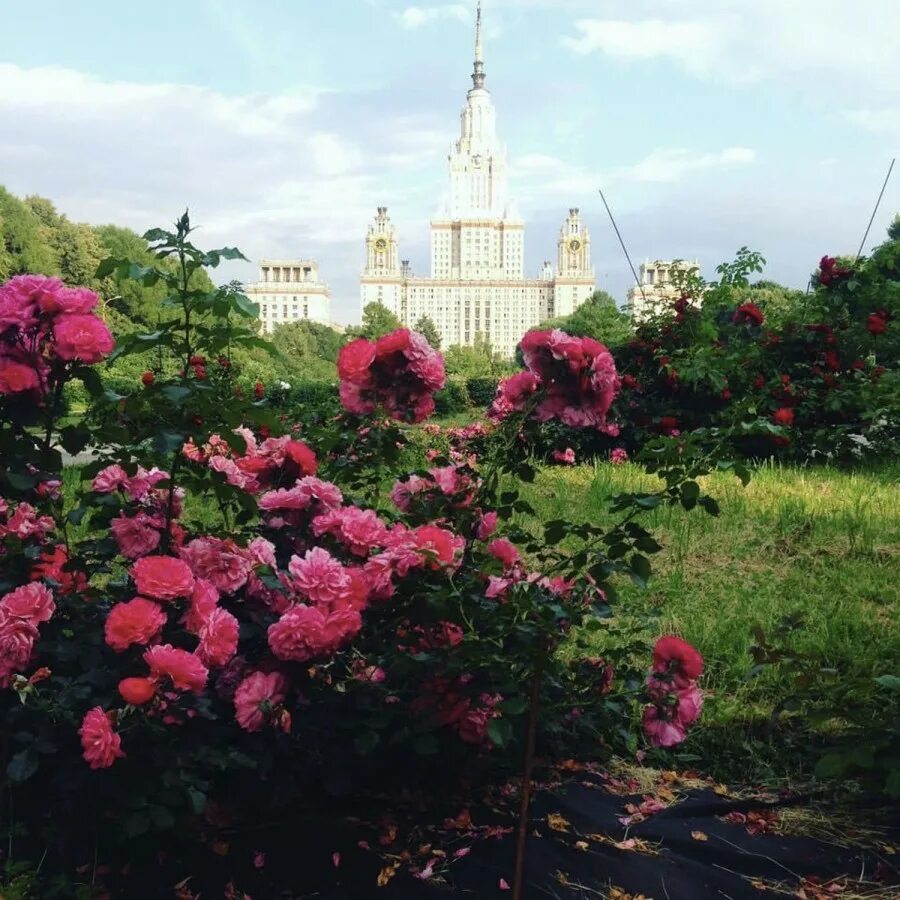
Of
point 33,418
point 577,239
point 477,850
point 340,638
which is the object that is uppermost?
point 577,239

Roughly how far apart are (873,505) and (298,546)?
4.01 meters

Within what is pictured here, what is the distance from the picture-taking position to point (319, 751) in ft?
7.10

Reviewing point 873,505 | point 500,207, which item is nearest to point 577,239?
point 500,207

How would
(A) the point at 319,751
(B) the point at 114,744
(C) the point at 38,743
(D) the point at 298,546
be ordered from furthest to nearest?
(D) the point at 298,546 < (A) the point at 319,751 < (C) the point at 38,743 < (B) the point at 114,744

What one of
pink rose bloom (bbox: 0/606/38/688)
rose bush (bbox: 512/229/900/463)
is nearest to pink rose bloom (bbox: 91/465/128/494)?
pink rose bloom (bbox: 0/606/38/688)

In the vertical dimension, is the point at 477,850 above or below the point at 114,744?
below

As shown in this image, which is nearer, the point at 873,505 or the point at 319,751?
the point at 319,751

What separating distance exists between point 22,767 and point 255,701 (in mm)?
463

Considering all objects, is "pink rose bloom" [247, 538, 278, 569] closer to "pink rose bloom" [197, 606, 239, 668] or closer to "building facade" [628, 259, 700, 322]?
"pink rose bloom" [197, 606, 239, 668]

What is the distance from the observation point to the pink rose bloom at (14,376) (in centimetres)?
208

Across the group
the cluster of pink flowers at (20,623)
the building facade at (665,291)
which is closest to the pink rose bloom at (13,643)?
the cluster of pink flowers at (20,623)

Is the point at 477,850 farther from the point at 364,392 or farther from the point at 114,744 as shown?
the point at 364,392

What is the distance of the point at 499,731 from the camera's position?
1854 mm

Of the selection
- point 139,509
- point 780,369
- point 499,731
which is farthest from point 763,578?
point 780,369
